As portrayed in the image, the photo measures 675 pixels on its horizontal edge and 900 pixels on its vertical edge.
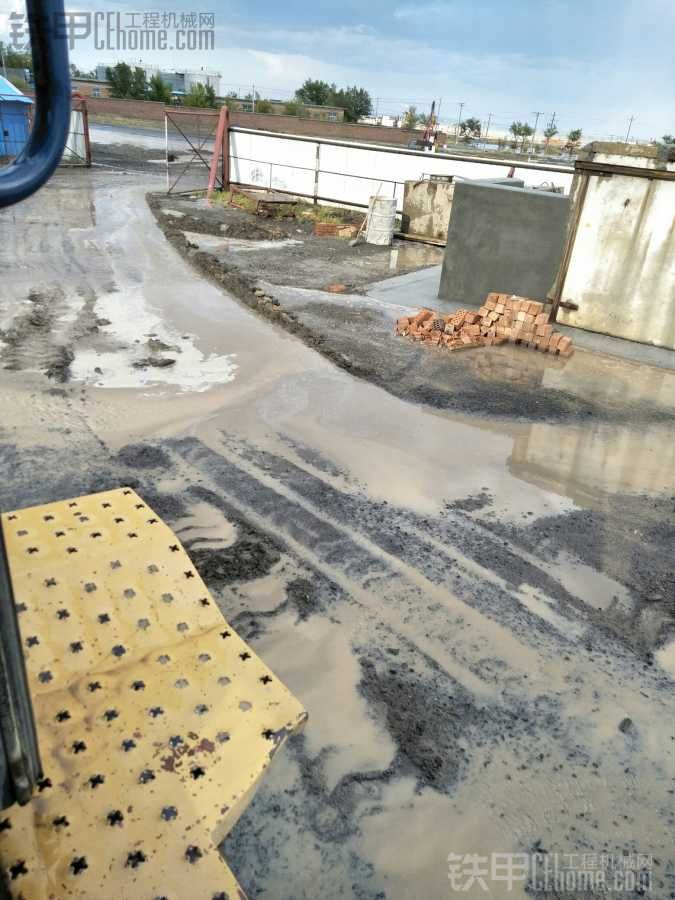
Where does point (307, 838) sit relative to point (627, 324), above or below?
below

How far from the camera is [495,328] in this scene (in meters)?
10.2

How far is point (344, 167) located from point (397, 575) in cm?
1923

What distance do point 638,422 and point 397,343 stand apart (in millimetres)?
3615

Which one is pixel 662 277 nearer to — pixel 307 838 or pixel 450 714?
pixel 450 714

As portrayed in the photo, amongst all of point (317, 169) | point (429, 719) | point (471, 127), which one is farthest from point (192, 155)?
point (471, 127)

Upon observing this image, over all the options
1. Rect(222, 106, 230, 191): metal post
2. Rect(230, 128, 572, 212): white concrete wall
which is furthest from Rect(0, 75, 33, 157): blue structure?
Rect(230, 128, 572, 212): white concrete wall

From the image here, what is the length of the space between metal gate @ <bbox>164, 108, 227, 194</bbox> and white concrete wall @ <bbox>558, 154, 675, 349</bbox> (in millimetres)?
15421

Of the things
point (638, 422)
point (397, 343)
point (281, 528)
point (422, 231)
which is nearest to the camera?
point (281, 528)

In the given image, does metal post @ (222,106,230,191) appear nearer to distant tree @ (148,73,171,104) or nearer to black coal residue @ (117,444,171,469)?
black coal residue @ (117,444,171,469)

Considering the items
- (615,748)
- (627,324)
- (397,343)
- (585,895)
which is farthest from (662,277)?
(585,895)

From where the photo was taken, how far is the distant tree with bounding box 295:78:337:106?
71.0 meters

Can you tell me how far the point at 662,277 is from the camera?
10023 millimetres

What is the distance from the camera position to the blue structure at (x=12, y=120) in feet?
80.1

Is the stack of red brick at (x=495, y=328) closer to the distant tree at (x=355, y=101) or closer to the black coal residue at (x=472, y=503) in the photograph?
the black coal residue at (x=472, y=503)
